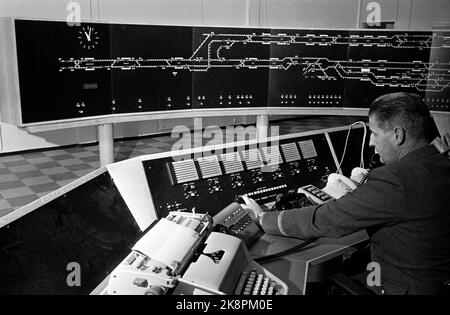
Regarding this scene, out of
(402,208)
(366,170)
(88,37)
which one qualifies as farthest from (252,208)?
(88,37)

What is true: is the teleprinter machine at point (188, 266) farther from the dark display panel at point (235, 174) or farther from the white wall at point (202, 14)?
the white wall at point (202, 14)

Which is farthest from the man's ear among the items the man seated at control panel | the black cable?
the black cable

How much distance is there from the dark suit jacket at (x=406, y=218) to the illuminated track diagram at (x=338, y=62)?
3285mm

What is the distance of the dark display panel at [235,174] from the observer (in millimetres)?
1903

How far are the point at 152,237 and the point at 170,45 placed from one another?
3394mm

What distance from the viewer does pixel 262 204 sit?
2.23 metres

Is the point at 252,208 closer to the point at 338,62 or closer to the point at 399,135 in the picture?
the point at 399,135

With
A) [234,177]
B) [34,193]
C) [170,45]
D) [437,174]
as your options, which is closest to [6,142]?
[34,193]

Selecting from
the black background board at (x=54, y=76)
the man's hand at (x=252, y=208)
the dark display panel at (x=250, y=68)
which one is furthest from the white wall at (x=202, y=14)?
the man's hand at (x=252, y=208)

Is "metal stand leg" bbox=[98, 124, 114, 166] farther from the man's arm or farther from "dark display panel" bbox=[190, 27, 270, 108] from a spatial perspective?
the man's arm

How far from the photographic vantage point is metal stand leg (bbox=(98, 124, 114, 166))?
4480 mm

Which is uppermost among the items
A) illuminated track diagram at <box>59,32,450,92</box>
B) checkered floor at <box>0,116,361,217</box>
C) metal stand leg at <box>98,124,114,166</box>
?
illuminated track diagram at <box>59,32,450,92</box>

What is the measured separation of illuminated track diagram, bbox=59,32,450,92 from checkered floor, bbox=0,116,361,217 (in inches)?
64.7
